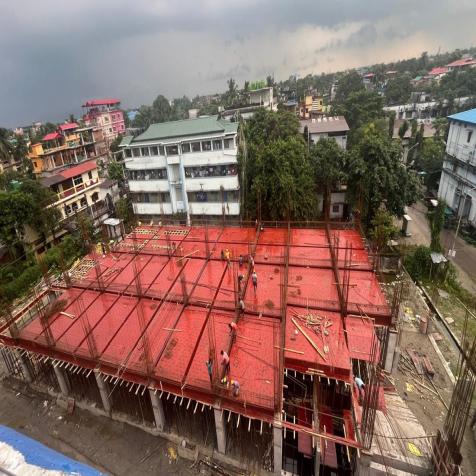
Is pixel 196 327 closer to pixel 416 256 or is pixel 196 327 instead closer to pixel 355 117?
pixel 416 256

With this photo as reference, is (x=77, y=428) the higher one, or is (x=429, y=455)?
(x=429, y=455)

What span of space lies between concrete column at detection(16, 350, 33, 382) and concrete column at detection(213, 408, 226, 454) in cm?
896

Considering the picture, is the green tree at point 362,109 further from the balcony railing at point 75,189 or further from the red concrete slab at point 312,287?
the balcony railing at point 75,189

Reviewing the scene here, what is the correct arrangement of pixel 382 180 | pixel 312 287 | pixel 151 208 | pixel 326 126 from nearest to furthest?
pixel 312 287 < pixel 382 180 < pixel 151 208 < pixel 326 126

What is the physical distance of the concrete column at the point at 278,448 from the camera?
8.04 meters

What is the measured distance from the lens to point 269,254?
52.4 ft

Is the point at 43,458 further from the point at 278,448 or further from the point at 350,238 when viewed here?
the point at 350,238

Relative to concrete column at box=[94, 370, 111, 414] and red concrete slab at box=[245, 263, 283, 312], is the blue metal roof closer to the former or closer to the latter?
red concrete slab at box=[245, 263, 283, 312]

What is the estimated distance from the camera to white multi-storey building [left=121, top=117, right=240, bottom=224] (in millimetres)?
24375

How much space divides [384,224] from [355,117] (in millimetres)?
27480

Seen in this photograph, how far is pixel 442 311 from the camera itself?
15.6 meters

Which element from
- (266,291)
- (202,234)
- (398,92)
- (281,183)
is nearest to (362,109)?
(281,183)

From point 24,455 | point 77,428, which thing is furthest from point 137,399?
point 24,455

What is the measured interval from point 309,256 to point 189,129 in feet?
53.6
